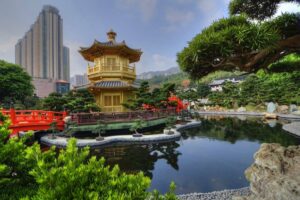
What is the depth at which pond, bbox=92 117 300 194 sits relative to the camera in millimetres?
6801

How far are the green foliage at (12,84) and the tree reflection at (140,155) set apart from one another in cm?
2652

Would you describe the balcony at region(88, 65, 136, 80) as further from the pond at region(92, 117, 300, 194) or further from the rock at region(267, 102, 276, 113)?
the rock at region(267, 102, 276, 113)

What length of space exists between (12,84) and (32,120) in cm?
2304

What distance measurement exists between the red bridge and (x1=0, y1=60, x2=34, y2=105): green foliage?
20132mm

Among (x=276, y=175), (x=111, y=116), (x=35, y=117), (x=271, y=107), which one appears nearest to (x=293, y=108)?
(x=271, y=107)

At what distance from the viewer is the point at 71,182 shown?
170 cm

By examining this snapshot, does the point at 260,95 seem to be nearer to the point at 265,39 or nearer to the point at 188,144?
the point at 188,144

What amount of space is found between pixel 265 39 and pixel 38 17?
95912 mm

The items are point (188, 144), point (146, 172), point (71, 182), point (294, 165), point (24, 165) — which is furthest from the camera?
point (188, 144)

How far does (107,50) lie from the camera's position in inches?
695

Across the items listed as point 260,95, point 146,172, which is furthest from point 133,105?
point 260,95

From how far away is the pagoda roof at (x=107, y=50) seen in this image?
17.3 metres

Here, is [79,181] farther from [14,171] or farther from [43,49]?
[43,49]

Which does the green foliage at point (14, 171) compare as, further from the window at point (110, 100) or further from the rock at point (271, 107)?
the rock at point (271, 107)
